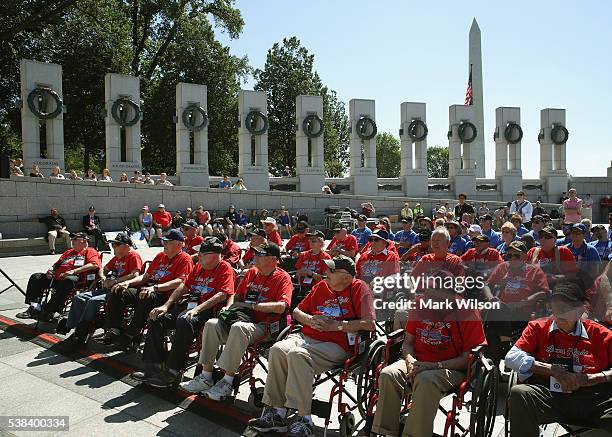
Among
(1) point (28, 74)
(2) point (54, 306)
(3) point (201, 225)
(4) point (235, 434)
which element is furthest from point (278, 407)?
(1) point (28, 74)

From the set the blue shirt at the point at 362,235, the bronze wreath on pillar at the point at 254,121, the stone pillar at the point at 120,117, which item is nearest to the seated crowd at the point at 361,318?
the blue shirt at the point at 362,235

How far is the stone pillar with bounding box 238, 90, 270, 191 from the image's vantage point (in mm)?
23359

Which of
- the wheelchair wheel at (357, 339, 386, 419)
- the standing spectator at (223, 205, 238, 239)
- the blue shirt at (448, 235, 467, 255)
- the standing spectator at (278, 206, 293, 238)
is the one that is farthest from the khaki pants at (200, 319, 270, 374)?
the standing spectator at (278, 206, 293, 238)

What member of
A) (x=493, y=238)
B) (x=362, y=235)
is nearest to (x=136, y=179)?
(x=362, y=235)

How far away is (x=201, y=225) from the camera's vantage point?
17.6 meters

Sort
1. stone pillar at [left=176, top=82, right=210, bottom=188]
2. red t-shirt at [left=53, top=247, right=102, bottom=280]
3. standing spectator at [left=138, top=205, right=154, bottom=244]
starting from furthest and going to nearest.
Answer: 1. stone pillar at [left=176, top=82, right=210, bottom=188]
2. standing spectator at [left=138, top=205, right=154, bottom=244]
3. red t-shirt at [left=53, top=247, right=102, bottom=280]

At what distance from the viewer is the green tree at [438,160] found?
88075 mm

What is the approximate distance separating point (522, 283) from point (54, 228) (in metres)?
14.3

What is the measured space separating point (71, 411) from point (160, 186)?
15619 mm

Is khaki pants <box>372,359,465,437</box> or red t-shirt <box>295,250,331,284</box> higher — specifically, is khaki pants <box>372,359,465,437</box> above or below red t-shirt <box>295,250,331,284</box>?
below

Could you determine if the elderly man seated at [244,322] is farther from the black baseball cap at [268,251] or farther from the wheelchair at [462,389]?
the wheelchair at [462,389]

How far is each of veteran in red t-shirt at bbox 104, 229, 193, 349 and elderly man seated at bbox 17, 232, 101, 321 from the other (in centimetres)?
120

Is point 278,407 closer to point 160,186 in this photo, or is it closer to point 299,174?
point 160,186

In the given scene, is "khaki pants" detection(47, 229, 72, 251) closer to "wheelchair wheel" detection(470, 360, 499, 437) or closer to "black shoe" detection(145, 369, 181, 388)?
"black shoe" detection(145, 369, 181, 388)
